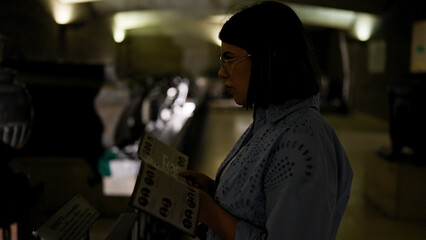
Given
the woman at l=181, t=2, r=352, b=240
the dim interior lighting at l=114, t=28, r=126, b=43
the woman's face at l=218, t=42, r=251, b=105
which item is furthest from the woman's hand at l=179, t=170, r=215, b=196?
the dim interior lighting at l=114, t=28, r=126, b=43

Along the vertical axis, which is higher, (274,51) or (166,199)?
(274,51)

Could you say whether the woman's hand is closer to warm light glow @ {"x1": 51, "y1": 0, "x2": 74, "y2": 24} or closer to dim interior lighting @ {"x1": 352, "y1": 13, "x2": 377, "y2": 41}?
warm light glow @ {"x1": 51, "y1": 0, "x2": 74, "y2": 24}

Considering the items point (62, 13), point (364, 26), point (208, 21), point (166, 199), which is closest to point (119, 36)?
point (62, 13)

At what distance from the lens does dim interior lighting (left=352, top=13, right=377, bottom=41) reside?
43.3ft

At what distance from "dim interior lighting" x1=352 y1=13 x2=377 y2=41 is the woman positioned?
13.3 metres

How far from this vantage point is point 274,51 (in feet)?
3.07

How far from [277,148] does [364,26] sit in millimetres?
14096

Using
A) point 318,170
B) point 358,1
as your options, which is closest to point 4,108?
point 318,170

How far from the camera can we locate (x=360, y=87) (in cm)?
1373

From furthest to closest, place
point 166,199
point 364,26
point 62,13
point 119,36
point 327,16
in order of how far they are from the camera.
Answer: point 327,16, point 364,26, point 119,36, point 62,13, point 166,199

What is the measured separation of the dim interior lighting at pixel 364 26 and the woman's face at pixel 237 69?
13256 mm

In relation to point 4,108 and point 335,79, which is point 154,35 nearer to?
point 335,79

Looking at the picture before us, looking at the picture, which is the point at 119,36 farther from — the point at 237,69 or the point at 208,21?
the point at 208,21

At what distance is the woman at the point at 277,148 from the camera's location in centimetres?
84
